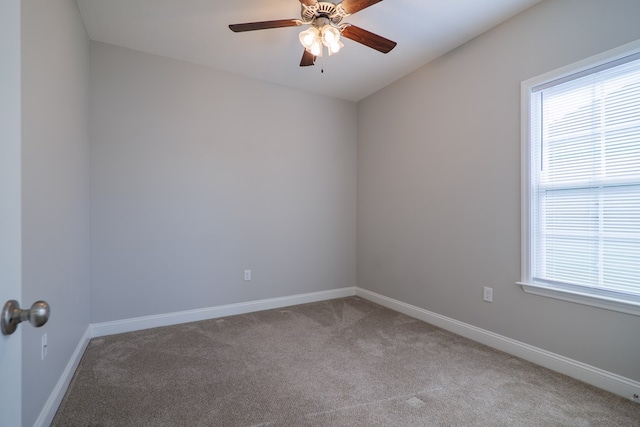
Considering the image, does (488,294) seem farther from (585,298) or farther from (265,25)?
(265,25)

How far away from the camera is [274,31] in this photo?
2.57 m

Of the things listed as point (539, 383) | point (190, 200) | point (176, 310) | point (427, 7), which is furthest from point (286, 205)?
point (539, 383)

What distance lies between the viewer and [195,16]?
2385mm

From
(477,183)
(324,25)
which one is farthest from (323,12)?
(477,183)

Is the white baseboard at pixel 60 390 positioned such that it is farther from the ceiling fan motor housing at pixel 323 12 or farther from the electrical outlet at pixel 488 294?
the electrical outlet at pixel 488 294

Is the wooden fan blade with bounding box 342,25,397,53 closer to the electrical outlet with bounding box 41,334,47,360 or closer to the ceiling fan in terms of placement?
the ceiling fan

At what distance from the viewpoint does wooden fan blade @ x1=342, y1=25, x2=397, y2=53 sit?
2051mm

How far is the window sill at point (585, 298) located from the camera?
5.90 ft

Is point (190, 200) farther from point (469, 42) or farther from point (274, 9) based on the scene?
point (469, 42)

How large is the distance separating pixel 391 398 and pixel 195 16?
3.11 metres

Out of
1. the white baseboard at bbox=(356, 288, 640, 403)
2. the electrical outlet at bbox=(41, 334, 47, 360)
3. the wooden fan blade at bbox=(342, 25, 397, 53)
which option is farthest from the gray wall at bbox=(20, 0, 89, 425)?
the white baseboard at bbox=(356, 288, 640, 403)

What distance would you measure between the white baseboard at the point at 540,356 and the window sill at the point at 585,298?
413 millimetres

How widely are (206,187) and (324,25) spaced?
1.99 m

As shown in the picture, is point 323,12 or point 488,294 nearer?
point 323,12
